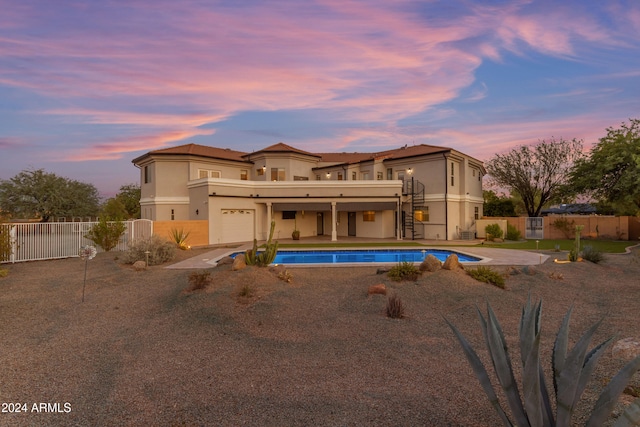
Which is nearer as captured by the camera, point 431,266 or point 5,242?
point 431,266

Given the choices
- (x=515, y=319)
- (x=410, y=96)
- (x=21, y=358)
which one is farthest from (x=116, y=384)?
(x=410, y=96)

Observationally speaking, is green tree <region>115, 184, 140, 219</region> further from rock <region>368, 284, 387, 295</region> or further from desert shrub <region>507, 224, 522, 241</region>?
rock <region>368, 284, 387, 295</region>

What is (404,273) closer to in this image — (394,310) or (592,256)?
(394,310)

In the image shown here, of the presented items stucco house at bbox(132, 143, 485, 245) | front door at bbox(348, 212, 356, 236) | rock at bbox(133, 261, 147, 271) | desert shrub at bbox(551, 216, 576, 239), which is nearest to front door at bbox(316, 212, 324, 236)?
stucco house at bbox(132, 143, 485, 245)

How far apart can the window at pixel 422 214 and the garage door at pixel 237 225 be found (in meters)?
13.5

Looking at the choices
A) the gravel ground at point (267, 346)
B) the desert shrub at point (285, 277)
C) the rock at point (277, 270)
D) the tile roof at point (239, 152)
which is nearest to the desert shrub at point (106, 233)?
the gravel ground at point (267, 346)

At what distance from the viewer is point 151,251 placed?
1459cm

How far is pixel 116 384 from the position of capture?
448 centimetres

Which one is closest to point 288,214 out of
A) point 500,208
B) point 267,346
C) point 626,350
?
point 500,208

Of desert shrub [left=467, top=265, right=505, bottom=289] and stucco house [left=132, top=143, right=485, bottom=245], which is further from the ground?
stucco house [left=132, top=143, right=485, bottom=245]

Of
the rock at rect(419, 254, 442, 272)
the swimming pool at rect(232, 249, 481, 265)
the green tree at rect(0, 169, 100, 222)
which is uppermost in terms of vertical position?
the green tree at rect(0, 169, 100, 222)

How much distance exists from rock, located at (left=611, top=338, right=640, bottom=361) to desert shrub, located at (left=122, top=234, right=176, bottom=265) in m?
15.0

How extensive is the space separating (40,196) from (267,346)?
39.9 meters

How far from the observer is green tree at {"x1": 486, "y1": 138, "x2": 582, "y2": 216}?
33.7m
